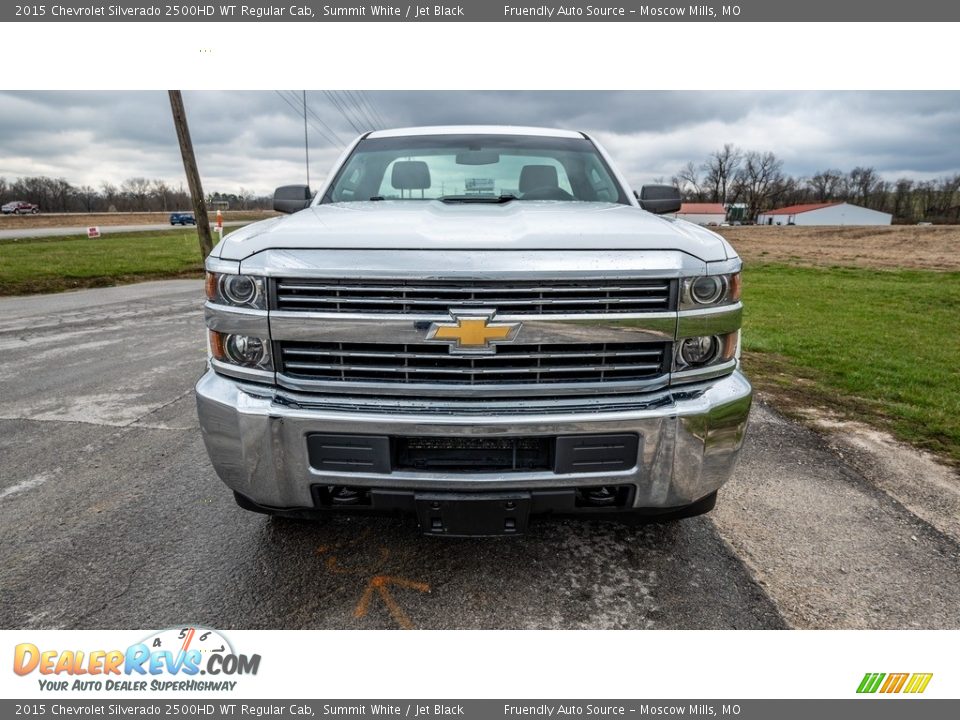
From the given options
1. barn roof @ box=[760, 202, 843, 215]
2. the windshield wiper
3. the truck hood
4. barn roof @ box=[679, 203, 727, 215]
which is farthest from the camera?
barn roof @ box=[760, 202, 843, 215]

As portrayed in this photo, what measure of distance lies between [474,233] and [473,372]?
51 centimetres

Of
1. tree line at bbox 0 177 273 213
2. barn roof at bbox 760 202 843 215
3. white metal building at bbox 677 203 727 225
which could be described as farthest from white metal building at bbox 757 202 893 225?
tree line at bbox 0 177 273 213

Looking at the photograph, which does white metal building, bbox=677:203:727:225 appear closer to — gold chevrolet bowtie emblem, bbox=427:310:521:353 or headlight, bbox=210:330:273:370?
gold chevrolet bowtie emblem, bbox=427:310:521:353

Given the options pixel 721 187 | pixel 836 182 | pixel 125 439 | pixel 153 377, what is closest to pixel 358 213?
pixel 125 439

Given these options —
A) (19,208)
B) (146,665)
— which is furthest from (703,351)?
(19,208)

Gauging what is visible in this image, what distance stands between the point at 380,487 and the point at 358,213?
1.22 meters

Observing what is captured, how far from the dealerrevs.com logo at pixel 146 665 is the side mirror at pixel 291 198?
233cm

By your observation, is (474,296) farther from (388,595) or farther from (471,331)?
(388,595)

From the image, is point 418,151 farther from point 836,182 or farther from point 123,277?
point 836,182

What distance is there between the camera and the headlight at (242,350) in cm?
212

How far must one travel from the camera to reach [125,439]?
3900 mm

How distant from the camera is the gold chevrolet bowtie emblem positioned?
78.7 inches

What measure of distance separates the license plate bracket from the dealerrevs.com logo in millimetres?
767

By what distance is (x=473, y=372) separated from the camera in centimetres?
204
